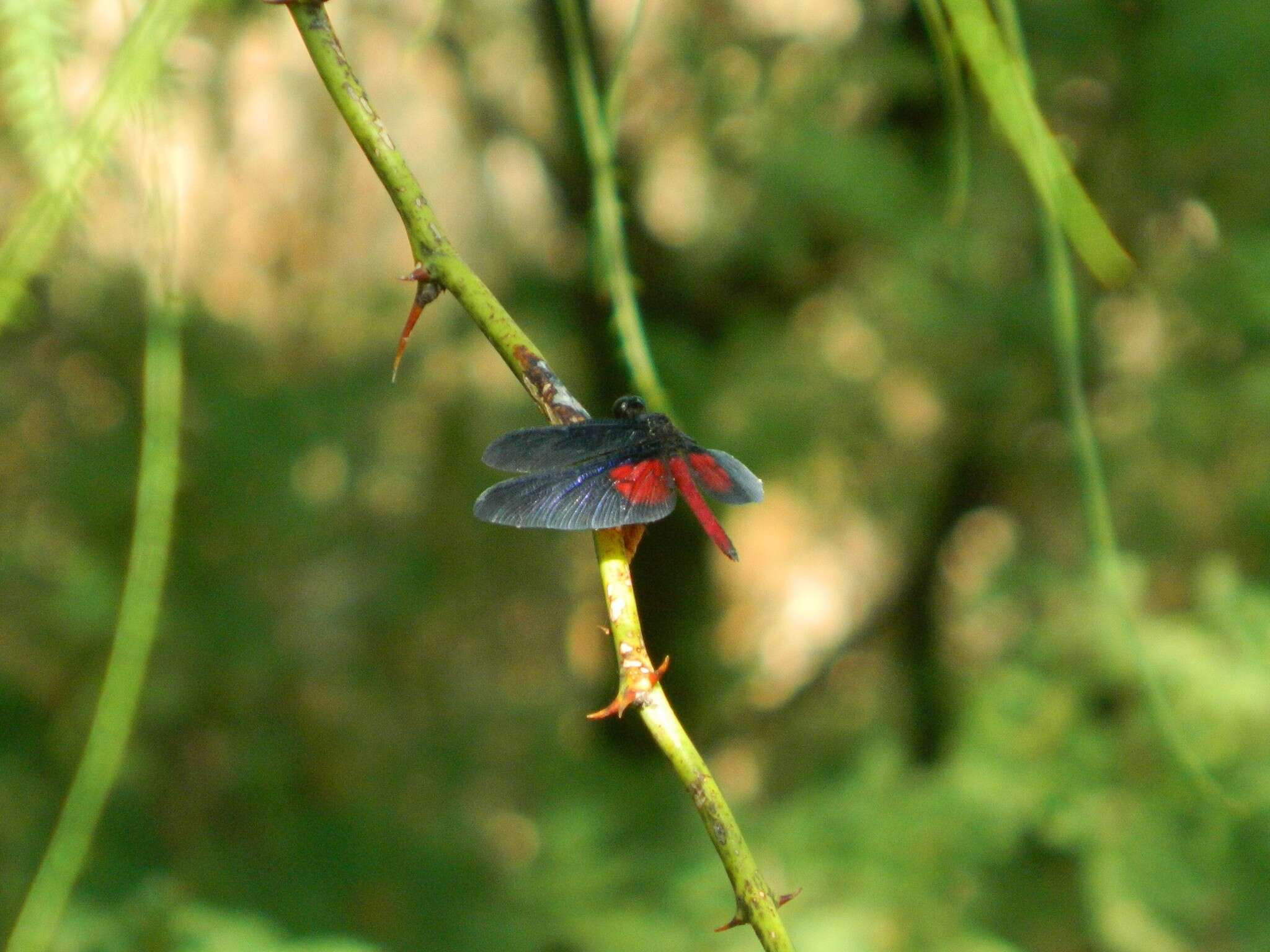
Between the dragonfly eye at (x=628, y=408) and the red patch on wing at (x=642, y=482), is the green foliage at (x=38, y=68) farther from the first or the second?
the dragonfly eye at (x=628, y=408)

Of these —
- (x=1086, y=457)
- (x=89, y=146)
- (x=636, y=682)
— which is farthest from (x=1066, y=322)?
(x=89, y=146)

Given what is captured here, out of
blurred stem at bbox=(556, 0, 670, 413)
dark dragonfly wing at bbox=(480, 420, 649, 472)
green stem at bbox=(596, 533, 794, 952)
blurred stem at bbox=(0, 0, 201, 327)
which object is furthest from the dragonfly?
blurred stem at bbox=(0, 0, 201, 327)

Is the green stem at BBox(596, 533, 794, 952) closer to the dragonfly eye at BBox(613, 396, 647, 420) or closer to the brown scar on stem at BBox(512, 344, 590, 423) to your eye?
the brown scar on stem at BBox(512, 344, 590, 423)

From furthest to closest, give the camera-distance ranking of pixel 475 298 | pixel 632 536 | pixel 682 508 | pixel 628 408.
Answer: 1. pixel 682 508
2. pixel 628 408
3. pixel 632 536
4. pixel 475 298

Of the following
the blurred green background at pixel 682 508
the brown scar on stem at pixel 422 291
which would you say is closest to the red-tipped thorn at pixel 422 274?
the brown scar on stem at pixel 422 291

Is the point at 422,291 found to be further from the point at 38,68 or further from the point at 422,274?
the point at 38,68

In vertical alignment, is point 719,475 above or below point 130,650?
above

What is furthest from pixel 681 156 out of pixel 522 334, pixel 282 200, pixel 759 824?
pixel 522 334
